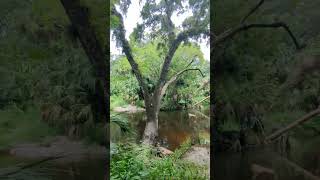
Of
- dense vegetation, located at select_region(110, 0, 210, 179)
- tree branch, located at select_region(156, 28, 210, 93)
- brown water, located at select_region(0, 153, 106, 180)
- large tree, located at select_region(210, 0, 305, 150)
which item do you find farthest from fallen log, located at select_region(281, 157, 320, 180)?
brown water, located at select_region(0, 153, 106, 180)

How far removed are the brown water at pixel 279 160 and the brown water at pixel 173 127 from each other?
0.46 metres

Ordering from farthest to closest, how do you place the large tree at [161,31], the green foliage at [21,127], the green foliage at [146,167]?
the large tree at [161,31], the green foliage at [146,167], the green foliage at [21,127]

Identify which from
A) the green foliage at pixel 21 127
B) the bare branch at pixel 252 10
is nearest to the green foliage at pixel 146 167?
the green foliage at pixel 21 127

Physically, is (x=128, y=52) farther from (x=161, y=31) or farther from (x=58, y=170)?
(x=58, y=170)

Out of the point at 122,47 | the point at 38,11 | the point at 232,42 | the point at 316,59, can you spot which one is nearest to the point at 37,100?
the point at 38,11

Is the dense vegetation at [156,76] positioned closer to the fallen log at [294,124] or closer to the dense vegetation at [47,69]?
the dense vegetation at [47,69]

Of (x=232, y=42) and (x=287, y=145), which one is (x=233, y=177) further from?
(x=232, y=42)

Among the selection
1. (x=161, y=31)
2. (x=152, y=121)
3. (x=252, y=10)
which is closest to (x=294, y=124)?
(x=252, y=10)

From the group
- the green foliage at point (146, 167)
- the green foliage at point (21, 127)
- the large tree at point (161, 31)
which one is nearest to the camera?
the green foliage at point (21, 127)

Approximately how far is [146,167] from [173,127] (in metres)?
0.43

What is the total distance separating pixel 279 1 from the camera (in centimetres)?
267

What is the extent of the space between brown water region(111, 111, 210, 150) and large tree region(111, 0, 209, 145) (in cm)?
6

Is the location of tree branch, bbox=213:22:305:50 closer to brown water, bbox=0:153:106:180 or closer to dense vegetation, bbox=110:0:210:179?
dense vegetation, bbox=110:0:210:179

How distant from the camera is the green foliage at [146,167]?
121 inches
